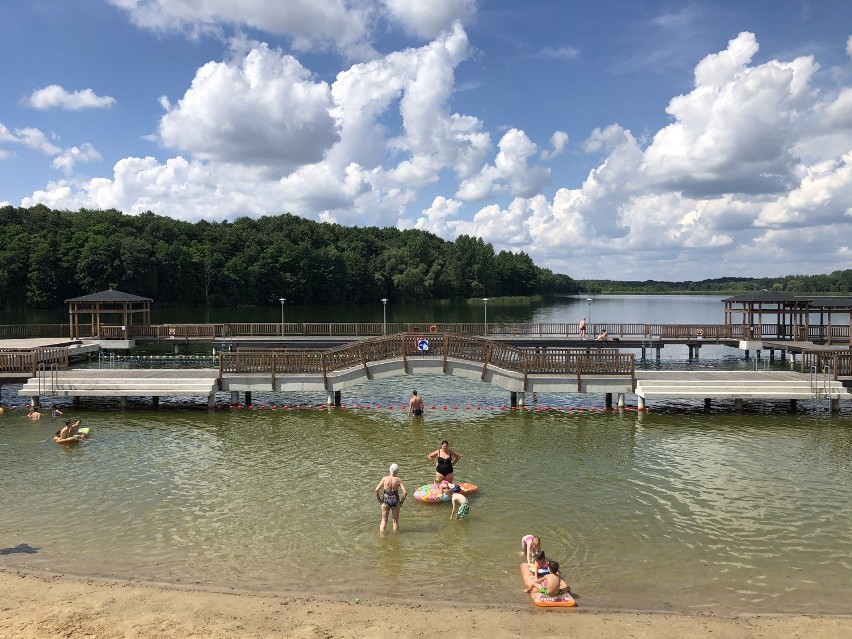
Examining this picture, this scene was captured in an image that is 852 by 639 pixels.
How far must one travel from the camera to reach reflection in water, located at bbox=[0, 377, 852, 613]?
11.9m

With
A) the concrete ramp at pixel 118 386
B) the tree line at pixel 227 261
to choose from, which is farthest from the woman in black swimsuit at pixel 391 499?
the tree line at pixel 227 261

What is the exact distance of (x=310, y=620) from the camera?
10078mm

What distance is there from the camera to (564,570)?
12227 millimetres

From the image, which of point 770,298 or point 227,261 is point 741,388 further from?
point 227,261

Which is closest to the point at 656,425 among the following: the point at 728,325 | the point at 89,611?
the point at 89,611

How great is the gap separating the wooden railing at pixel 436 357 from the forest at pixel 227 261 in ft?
278

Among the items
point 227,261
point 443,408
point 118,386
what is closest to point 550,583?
point 443,408

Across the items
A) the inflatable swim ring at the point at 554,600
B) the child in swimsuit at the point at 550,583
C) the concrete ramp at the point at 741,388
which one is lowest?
the inflatable swim ring at the point at 554,600

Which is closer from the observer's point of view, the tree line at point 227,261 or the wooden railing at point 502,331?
the wooden railing at point 502,331

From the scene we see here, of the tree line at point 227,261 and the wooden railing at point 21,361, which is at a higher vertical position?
the tree line at point 227,261

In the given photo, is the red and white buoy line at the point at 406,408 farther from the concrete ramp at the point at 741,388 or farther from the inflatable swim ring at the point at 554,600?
the inflatable swim ring at the point at 554,600

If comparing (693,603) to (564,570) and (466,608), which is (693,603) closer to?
(564,570)

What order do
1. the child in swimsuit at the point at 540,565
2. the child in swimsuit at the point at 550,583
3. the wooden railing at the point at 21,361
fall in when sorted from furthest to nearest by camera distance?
the wooden railing at the point at 21,361, the child in swimsuit at the point at 540,565, the child in swimsuit at the point at 550,583

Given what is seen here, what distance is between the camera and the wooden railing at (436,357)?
28422mm
